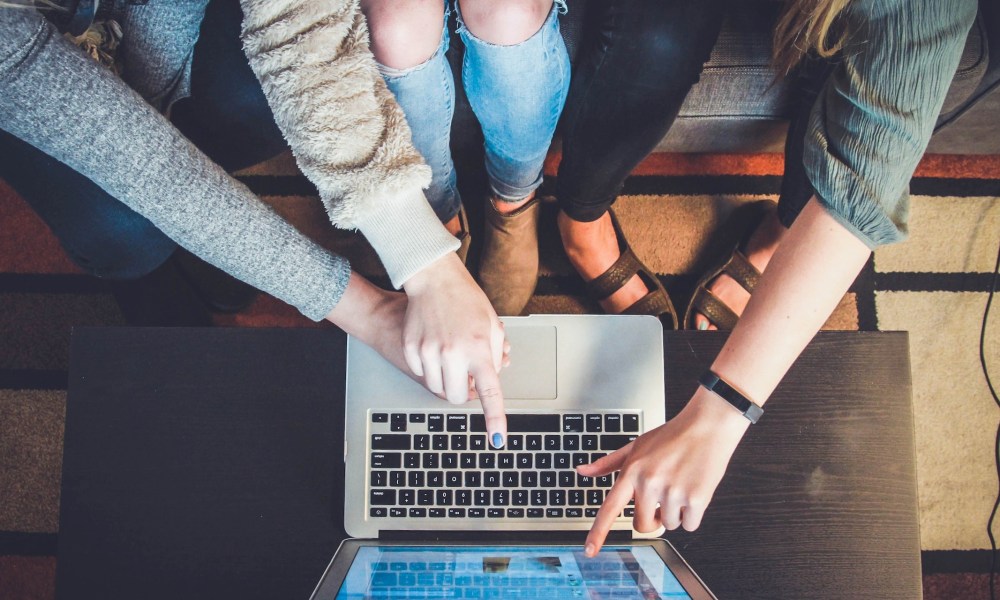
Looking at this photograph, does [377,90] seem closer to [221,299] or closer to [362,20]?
[362,20]

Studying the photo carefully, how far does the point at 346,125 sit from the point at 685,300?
81cm

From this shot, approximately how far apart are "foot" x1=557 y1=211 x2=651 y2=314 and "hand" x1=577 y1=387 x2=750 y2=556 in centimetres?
52

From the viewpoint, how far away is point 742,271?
1132mm

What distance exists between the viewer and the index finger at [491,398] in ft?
1.97

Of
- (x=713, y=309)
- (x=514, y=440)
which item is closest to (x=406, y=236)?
(x=514, y=440)

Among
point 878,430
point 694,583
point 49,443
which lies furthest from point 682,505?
point 49,443

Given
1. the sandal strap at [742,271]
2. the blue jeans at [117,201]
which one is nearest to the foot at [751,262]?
the sandal strap at [742,271]

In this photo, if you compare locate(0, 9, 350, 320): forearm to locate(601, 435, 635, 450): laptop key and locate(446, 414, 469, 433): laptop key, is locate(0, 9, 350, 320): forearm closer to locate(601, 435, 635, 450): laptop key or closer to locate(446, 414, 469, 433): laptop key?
locate(446, 414, 469, 433): laptop key

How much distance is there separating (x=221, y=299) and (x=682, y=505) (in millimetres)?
931

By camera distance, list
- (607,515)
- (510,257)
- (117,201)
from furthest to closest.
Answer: (510,257) < (117,201) < (607,515)

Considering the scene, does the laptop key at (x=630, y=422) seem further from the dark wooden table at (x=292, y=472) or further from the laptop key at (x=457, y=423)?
the laptop key at (x=457, y=423)

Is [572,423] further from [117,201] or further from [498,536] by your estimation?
[117,201]

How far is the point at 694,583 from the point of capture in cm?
56

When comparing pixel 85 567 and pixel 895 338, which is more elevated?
pixel 895 338
